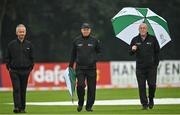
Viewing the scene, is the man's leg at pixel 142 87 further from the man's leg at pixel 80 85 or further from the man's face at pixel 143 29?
the man's leg at pixel 80 85

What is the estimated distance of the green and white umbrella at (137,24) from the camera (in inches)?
731

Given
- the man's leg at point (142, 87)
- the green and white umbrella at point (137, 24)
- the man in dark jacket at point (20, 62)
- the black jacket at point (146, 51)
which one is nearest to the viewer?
A: the man in dark jacket at point (20, 62)

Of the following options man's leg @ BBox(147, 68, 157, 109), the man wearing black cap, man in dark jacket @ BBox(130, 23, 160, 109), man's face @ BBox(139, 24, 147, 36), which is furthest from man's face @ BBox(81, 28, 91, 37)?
man's leg @ BBox(147, 68, 157, 109)

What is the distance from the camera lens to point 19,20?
5288 centimetres

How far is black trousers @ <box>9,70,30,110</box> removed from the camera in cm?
1747

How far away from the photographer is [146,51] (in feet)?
59.1

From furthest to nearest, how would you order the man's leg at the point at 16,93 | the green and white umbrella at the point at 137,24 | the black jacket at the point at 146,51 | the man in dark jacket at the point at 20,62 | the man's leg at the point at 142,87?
1. the green and white umbrella at the point at 137,24
2. the black jacket at the point at 146,51
3. the man's leg at the point at 142,87
4. the man in dark jacket at the point at 20,62
5. the man's leg at the point at 16,93

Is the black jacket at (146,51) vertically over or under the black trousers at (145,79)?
over

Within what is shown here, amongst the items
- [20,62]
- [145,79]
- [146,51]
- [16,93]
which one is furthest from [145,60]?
[16,93]

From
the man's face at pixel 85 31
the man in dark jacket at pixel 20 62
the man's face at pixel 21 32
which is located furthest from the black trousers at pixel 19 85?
the man's face at pixel 85 31

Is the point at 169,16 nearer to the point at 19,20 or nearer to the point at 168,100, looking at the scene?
the point at 19,20

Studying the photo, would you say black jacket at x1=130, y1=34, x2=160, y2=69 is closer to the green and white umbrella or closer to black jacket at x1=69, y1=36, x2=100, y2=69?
the green and white umbrella

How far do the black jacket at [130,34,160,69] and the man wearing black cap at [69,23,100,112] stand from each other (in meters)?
1.00

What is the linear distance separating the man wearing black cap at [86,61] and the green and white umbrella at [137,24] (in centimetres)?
120
